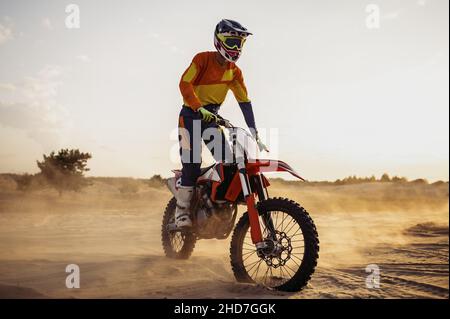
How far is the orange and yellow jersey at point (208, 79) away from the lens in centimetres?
614

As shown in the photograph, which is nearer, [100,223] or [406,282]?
[406,282]

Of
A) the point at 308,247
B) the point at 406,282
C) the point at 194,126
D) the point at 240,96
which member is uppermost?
the point at 240,96

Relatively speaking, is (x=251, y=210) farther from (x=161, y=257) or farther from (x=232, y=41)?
(x=161, y=257)

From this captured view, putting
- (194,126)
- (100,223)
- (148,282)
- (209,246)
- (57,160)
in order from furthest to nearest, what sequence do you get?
(57,160)
(100,223)
(209,246)
(194,126)
(148,282)

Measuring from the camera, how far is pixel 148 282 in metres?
5.80

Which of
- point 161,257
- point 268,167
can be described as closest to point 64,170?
point 161,257

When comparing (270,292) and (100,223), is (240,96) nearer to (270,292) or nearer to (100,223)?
(270,292)

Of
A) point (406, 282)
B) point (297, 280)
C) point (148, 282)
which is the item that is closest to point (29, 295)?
point (148, 282)

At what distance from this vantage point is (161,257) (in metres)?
7.89

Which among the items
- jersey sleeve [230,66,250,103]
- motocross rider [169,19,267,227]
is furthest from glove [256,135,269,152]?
jersey sleeve [230,66,250,103]

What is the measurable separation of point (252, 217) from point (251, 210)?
0.08m

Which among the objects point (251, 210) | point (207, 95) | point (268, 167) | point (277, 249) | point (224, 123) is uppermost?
point (207, 95)

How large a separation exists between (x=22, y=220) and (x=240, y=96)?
1016cm

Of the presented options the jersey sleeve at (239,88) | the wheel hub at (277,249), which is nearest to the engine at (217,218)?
the wheel hub at (277,249)
